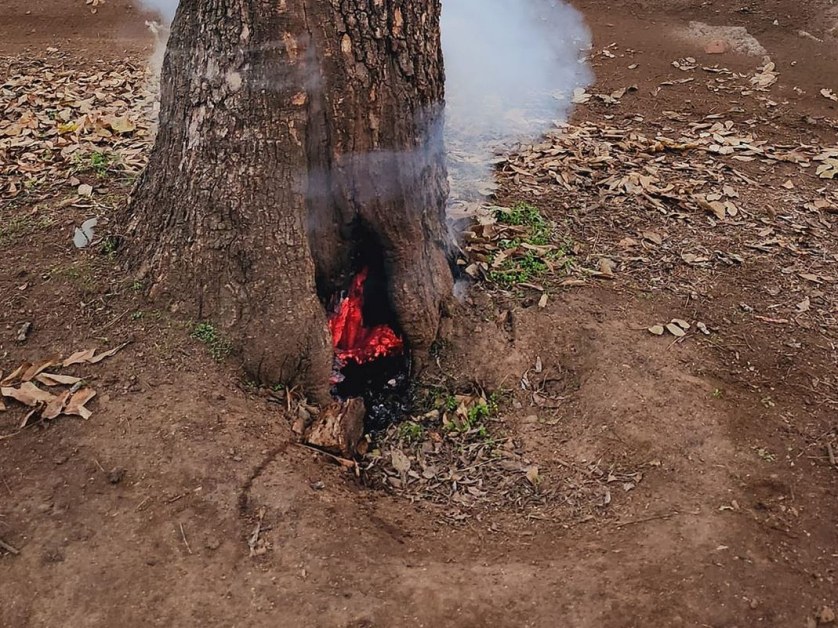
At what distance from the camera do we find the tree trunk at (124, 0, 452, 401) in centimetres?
298

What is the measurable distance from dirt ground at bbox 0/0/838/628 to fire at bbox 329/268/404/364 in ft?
1.04

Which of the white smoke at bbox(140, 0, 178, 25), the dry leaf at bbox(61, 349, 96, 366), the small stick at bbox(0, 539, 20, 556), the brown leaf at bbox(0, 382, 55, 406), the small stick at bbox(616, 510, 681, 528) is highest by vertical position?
the white smoke at bbox(140, 0, 178, 25)

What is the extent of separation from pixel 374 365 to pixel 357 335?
17cm

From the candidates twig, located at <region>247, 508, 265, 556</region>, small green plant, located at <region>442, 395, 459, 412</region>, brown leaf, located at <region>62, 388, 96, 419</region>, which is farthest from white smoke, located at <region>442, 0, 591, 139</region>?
twig, located at <region>247, 508, 265, 556</region>

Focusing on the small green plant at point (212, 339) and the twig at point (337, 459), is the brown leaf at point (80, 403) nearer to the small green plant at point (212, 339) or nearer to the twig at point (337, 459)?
the small green plant at point (212, 339)

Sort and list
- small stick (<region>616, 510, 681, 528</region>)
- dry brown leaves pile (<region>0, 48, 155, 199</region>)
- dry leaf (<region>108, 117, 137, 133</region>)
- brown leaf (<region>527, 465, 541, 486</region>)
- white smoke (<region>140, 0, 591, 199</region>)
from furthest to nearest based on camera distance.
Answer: white smoke (<region>140, 0, 591, 199</region>), dry leaf (<region>108, 117, 137, 133</region>), dry brown leaves pile (<region>0, 48, 155, 199</region>), brown leaf (<region>527, 465, 541, 486</region>), small stick (<region>616, 510, 681, 528</region>)

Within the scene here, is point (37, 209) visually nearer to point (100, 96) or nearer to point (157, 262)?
point (157, 262)

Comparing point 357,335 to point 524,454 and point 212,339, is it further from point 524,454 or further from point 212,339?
point 524,454

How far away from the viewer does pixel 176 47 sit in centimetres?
321

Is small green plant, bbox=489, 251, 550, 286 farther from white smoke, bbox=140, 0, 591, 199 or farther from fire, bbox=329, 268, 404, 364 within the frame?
white smoke, bbox=140, 0, 591, 199

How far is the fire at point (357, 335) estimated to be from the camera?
12.2 feet

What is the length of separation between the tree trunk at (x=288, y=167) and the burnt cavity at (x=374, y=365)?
4 cm

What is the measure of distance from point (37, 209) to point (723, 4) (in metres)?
7.44

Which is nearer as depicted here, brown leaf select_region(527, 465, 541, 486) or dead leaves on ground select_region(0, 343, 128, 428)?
dead leaves on ground select_region(0, 343, 128, 428)
